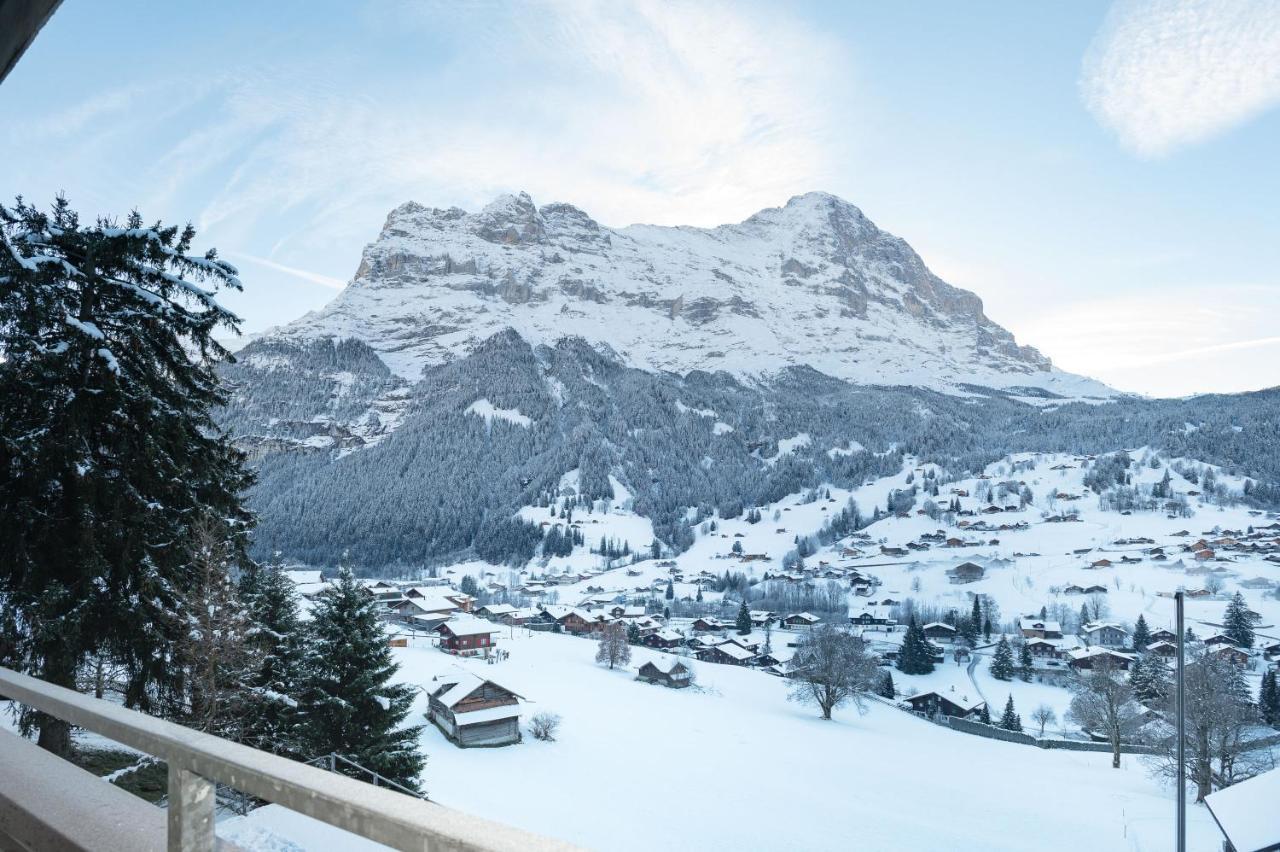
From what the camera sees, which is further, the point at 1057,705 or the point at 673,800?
the point at 1057,705

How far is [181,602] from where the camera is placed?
972cm

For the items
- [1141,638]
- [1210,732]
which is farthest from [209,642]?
[1141,638]

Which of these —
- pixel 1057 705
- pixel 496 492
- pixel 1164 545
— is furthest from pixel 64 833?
pixel 496 492

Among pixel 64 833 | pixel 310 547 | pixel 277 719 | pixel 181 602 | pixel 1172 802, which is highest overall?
pixel 64 833

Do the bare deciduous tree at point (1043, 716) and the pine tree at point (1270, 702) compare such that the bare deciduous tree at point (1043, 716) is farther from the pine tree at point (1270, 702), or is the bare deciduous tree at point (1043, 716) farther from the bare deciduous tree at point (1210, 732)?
the bare deciduous tree at point (1210, 732)

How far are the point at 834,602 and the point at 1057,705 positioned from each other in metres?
42.9

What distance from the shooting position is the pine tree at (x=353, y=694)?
1418cm

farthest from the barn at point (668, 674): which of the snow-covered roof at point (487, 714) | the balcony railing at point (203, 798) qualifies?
the balcony railing at point (203, 798)

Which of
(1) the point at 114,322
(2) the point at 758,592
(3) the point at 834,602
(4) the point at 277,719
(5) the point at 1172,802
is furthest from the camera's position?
(2) the point at 758,592

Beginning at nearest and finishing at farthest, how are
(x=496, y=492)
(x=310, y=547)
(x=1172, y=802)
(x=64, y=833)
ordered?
(x=64, y=833)
(x=1172, y=802)
(x=310, y=547)
(x=496, y=492)

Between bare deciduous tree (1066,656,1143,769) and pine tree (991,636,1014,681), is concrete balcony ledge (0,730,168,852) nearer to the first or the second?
bare deciduous tree (1066,656,1143,769)

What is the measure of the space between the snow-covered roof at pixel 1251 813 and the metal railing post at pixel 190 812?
15816 millimetres

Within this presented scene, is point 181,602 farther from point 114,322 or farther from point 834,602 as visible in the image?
point 834,602

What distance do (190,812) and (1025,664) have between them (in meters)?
70.0
